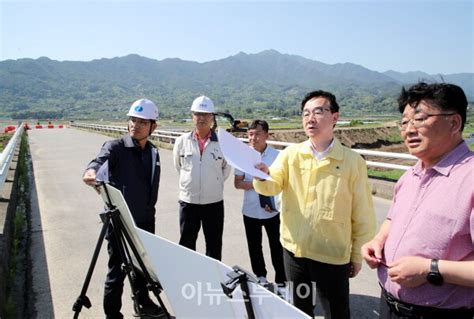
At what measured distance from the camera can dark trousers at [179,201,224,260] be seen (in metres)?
3.85

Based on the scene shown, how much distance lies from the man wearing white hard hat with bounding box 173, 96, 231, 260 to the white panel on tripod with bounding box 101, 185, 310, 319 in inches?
69.4

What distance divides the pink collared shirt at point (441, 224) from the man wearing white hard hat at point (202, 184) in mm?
2310

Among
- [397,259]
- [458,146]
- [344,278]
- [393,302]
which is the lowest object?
[344,278]

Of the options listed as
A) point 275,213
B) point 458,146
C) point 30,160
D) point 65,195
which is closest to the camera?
point 458,146

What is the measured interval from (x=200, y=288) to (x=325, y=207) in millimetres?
1027

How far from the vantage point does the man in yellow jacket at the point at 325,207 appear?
7.82 ft

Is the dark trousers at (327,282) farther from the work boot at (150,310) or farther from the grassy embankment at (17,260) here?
the grassy embankment at (17,260)

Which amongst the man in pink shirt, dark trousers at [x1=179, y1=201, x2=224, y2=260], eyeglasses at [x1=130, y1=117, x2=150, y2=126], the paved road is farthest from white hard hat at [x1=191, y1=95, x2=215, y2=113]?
the man in pink shirt

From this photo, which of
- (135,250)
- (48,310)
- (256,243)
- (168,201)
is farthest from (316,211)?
(168,201)

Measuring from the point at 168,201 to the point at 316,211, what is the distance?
5.97m

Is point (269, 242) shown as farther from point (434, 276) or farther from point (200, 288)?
point (434, 276)

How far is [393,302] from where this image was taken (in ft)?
5.82

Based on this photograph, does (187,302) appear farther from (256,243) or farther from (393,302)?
(256,243)

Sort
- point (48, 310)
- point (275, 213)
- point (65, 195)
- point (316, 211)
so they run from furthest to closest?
1. point (65, 195)
2. point (275, 213)
3. point (48, 310)
4. point (316, 211)
